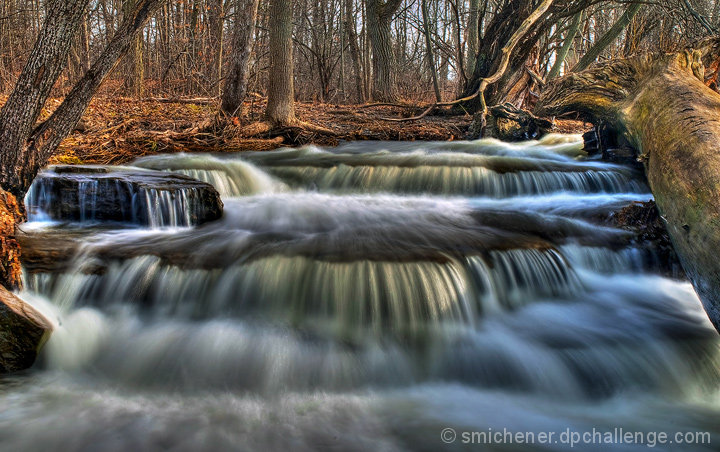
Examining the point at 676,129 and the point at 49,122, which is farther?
the point at 49,122

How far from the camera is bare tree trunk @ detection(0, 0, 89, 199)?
4.39 meters

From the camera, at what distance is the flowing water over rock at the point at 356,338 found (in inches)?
121

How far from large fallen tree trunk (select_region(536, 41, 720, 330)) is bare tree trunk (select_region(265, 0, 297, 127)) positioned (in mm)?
5077

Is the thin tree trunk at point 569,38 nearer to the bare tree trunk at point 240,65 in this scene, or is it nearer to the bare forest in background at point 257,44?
the bare forest in background at point 257,44

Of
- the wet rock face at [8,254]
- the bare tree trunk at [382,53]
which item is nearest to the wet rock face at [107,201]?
the wet rock face at [8,254]

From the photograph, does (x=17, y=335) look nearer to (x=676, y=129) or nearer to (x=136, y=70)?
(x=676, y=129)

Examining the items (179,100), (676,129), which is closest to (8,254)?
(676,129)

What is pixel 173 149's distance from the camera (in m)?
9.24

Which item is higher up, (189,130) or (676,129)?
(189,130)

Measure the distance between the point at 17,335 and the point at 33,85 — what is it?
226 cm

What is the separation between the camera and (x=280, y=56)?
405 inches

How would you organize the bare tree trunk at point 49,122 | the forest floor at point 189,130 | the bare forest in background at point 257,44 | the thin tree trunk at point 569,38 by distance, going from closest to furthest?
the bare tree trunk at point 49,122 < the forest floor at point 189,130 < the bare forest in background at point 257,44 < the thin tree trunk at point 569,38

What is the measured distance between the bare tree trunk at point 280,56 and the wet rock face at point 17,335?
751 cm

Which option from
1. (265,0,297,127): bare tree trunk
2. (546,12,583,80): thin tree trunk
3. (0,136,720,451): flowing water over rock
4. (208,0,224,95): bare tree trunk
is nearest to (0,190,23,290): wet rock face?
(0,136,720,451): flowing water over rock
